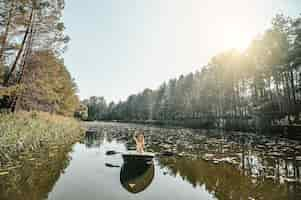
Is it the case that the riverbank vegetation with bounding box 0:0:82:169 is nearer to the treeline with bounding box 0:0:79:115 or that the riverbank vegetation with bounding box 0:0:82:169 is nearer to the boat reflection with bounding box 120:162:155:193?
the treeline with bounding box 0:0:79:115

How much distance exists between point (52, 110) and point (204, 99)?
31.6 m

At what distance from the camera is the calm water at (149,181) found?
21.0ft

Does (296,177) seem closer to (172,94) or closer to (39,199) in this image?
(39,199)

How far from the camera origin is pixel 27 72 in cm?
1562

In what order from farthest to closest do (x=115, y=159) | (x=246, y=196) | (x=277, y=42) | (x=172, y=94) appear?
(x=172, y=94), (x=277, y=42), (x=115, y=159), (x=246, y=196)

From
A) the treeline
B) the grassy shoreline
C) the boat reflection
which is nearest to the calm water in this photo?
the boat reflection

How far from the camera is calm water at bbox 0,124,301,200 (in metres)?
6.40

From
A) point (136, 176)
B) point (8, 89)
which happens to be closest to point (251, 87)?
point (136, 176)

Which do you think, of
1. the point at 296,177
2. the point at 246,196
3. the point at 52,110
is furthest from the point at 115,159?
the point at 52,110

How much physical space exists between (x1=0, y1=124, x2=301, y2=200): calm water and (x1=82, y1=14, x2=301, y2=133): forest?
15455 mm

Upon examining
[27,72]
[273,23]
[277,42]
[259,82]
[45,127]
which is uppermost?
[273,23]

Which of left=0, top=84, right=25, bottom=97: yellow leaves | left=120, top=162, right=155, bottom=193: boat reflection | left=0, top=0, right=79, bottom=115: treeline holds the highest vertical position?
left=0, top=0, right=79, bottom=115: treeline

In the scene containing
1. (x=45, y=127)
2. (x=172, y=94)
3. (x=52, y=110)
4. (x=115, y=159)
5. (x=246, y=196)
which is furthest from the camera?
(x=172, y=94)

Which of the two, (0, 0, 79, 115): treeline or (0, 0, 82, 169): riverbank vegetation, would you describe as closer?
(0, 0, 82, 169): riverbank vegetation
